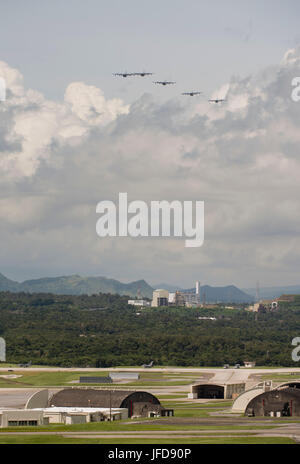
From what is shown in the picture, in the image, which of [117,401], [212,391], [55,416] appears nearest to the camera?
[55,416]

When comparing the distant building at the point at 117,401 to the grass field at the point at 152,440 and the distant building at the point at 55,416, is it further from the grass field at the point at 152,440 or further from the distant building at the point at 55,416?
the grass field at the point at 152,440

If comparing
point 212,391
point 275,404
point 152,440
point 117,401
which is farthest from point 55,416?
point 212,391

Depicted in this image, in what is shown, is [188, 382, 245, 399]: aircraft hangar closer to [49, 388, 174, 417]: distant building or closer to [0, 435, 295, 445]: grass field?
[49, 388, 174, 417]: distant building

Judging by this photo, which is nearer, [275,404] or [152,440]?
[152,440]

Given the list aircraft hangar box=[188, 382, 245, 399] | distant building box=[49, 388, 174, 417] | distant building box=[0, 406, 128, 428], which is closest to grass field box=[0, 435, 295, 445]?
distant building box=[0, 406, 128, 428]

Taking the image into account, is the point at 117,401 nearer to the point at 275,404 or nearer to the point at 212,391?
the point at 275,404

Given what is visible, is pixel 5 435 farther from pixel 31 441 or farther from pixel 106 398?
pixel 106 398

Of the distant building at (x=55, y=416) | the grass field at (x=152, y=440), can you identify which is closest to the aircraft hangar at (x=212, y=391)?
the distant building at (x=55, y=416)

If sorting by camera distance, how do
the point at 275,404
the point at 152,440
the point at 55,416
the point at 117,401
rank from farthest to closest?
the point at 117,401
the point at 275,404
the point at 55,416
the point at 152,440

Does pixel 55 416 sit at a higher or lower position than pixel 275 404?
lower

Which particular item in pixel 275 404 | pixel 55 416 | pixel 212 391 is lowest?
pixel 55 416
